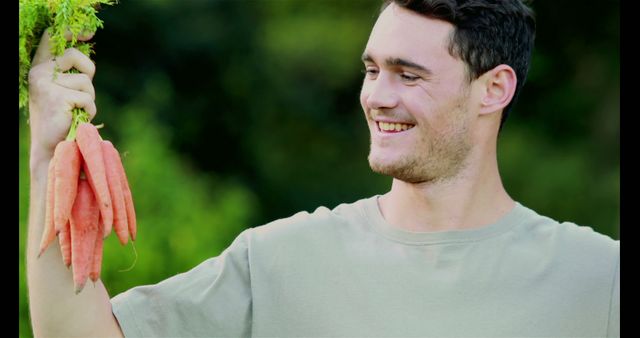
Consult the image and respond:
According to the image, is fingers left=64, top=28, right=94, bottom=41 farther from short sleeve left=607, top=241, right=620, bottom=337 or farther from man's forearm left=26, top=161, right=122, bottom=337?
short sleeve left=607, top=241, right=620, bottom=337

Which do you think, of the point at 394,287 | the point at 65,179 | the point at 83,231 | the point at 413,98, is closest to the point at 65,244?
the point at 83,231

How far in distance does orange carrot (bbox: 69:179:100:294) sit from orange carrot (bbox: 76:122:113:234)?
5 cm

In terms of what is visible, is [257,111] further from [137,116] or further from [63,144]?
[63,144]

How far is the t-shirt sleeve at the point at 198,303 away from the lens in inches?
136

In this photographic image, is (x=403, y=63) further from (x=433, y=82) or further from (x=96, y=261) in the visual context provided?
(x=96, y=261)

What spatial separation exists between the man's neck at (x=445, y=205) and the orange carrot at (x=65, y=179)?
0.98 metres

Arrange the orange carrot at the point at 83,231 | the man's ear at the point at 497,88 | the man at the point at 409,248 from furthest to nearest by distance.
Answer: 1. the man's ear at the point at 497,88
2. the man at the point at 409,248
3. the orange carrot at the point at 83,231

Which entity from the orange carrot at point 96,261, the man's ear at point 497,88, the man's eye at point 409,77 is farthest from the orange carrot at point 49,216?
the man's ear at point 497,88

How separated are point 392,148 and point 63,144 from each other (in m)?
0.97

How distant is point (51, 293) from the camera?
3.23m

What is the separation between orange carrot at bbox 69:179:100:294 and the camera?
3166 mm

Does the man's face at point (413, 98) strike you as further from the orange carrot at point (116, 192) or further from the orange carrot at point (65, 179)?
the orange carrot at point (65, 179)

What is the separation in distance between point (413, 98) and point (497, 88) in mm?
Result: 357
